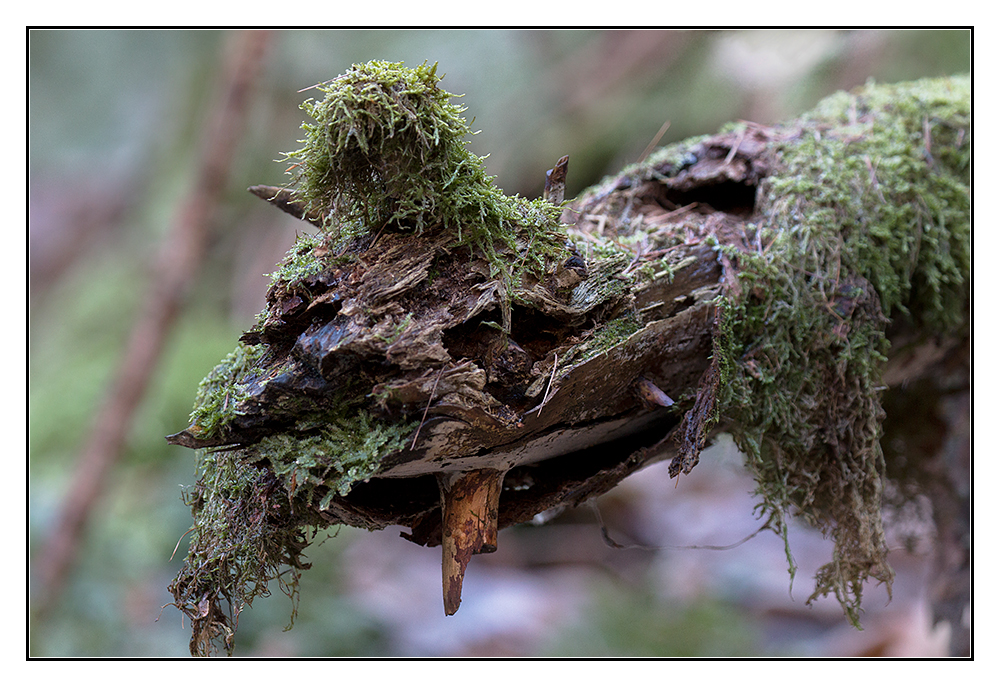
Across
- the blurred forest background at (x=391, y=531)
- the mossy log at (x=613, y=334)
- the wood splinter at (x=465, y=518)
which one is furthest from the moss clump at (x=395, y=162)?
the blurred forest background at (x=391, y=531)

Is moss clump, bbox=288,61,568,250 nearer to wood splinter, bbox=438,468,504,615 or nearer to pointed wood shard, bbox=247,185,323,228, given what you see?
pointed wood shard, bbox=247,185,323,228

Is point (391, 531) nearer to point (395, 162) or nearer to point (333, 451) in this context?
point (333, 451)

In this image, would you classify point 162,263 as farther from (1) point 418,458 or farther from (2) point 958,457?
(2) point 958,457

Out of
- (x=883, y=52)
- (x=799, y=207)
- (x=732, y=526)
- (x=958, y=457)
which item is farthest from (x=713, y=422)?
(x=732, y=526)

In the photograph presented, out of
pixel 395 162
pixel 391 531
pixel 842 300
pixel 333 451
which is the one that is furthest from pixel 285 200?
pixel 391 531

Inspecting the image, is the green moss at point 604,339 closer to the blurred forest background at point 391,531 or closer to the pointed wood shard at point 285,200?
the pointed wood shard at point 285,200

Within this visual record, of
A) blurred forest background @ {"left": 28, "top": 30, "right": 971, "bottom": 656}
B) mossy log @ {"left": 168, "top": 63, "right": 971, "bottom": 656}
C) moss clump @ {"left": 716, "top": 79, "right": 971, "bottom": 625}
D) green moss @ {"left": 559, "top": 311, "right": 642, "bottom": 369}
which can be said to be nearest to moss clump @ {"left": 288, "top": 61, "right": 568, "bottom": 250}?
mossy log @ {"left": 168, "top": 63, "right": 971, "bottom": 656}
